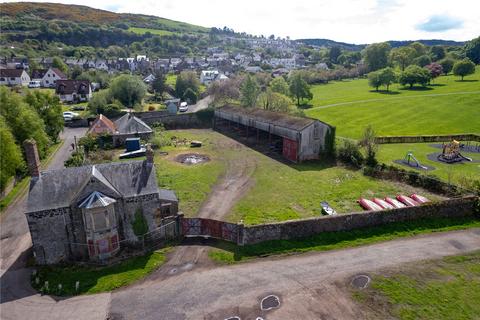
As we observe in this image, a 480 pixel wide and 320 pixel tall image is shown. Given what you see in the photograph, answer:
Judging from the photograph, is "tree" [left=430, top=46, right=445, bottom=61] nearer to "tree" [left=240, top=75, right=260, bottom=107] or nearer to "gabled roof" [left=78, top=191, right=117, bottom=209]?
"tree" [left=240, top=75, right=260, bottom=107]

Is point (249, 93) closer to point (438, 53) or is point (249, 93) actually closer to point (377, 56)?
point (377, 56)

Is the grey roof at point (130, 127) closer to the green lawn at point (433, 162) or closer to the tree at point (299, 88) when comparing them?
the green lawn at point (433, 162)

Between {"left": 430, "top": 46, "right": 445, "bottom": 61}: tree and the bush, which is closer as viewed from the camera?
the bush

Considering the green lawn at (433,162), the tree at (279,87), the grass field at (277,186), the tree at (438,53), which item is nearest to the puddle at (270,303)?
the grass field at (277,186)

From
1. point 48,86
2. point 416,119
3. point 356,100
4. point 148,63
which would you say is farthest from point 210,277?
point 148,63

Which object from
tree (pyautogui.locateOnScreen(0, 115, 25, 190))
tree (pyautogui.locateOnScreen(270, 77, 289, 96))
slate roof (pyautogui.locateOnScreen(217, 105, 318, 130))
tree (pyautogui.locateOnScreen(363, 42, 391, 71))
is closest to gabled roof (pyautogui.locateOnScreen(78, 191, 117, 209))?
tree (pyautogui.locateOnScreen(0, 115, 25, 190))

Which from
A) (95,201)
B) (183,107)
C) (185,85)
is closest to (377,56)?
(185,85)
